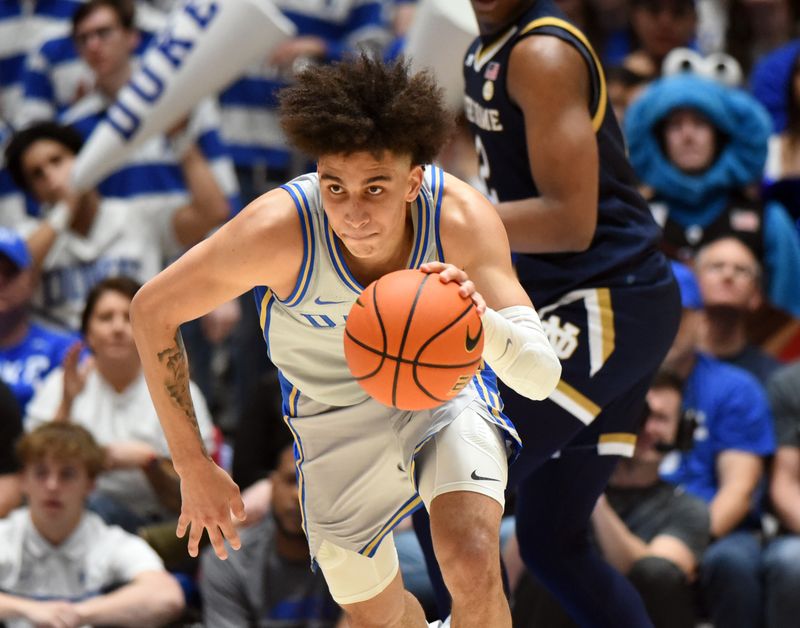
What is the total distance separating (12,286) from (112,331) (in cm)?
76

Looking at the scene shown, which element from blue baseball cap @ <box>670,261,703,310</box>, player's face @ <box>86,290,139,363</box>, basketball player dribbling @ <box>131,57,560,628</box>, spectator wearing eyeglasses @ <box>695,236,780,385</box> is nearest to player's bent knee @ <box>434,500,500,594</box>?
basketball player dribbling @ <box>131,57,560,628</box>

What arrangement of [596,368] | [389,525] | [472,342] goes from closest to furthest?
[472,342], [389,525], [596,368]

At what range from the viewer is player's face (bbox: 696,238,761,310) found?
6.50m

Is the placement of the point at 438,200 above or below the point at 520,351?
above

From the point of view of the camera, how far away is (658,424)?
19.3 ft

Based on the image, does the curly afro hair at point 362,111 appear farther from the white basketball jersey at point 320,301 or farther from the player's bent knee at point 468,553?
the player's bent knee at point 468,553

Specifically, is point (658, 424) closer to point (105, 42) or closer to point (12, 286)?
point (12, 286)

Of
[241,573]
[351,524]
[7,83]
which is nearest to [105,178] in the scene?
[7,83]

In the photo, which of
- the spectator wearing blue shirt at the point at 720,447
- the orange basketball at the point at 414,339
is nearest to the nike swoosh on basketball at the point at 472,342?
the orange basketball at the point at 414,339

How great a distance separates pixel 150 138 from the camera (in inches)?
273

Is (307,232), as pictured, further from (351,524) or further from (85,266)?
(85,266)

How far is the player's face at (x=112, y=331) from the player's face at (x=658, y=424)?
2.34 metres

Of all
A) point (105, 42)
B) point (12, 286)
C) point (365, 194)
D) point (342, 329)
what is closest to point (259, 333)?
Result: point (12, 286)

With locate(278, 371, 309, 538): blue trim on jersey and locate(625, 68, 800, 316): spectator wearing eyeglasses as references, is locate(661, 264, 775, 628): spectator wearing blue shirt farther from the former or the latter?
locate(278, 371, 309, 538): blue trim on jersey
